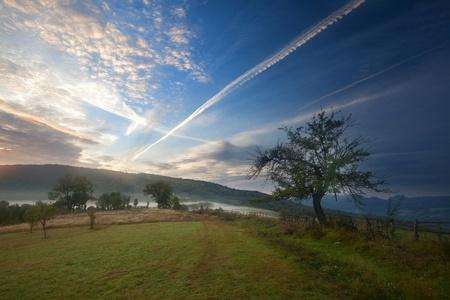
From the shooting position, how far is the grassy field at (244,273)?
23.2 feet

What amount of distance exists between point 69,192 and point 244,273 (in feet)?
282

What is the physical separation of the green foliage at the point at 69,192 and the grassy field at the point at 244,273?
223ft

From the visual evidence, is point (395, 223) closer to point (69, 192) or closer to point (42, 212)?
point (42, 212)

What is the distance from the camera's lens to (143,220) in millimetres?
40594

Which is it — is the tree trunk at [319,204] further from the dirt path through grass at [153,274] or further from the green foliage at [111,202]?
the green foliage at [111,202]

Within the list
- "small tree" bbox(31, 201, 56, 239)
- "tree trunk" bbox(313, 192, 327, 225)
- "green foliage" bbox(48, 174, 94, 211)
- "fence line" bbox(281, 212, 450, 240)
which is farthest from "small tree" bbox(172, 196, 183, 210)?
"tree trunk" bbox(313, 192, 327, 225)

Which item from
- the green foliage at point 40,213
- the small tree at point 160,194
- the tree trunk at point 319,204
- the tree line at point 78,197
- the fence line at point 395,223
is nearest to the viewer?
the fence line at point 395,223

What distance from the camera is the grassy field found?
708cm

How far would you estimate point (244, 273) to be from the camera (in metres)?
9.01

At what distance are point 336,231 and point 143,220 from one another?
38.4 m

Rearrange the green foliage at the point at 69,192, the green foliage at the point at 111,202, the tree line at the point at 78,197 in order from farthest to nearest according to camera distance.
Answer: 1. the green foliage at the point at 111,202
2. the green foliage at the point at 69,192
3. the tree line at the point at 78,197

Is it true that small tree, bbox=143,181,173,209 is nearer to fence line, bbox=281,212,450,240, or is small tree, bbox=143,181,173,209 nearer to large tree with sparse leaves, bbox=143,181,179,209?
large tree with sparse leaves, bbox=143,181,179,209

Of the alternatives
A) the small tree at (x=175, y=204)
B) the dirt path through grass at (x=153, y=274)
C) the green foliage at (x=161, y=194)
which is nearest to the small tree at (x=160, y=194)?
the green foliage at (x=161, y=194)

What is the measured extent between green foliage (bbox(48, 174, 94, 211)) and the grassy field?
2680 inches
